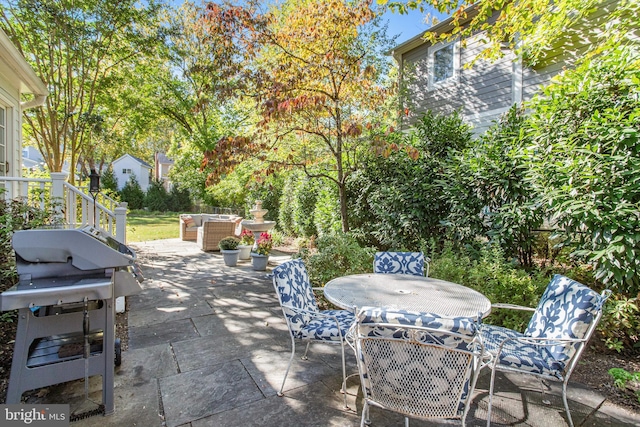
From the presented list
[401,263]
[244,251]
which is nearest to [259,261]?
[244,251]

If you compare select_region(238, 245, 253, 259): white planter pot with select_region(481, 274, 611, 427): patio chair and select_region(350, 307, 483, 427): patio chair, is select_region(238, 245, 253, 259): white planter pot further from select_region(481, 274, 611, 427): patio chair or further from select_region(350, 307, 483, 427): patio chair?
select_region(350, 307, 483, 427): patio chair

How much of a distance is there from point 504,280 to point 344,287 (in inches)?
80.2

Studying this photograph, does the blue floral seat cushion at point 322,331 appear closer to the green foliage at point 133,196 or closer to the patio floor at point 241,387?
the patio floor at point 241,387

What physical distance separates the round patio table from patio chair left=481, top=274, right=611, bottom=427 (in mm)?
303

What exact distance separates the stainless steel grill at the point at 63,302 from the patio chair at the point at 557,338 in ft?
8.26

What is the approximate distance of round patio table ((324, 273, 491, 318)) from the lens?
2.22 m

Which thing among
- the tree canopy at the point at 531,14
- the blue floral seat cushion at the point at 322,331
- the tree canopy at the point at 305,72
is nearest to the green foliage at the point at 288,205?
the tree canopy at the point at 305,72

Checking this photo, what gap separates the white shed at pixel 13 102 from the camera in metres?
4.82

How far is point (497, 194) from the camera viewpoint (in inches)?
162

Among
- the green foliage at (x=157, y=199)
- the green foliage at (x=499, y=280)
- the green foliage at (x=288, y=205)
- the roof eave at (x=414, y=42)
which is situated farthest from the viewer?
the green foliage at (x=157, y=199)

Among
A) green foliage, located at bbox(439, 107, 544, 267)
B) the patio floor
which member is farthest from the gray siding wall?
the patio floor

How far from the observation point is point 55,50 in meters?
7.83

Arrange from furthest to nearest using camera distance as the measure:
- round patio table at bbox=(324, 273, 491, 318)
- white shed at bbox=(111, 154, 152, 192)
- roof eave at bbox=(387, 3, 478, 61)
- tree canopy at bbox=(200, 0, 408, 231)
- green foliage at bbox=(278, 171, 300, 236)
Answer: white shed at bbox=(111, 154, 152, 192)
green foliage at bbox=(278, 171, 300, 236)
roof eave at bbox=(387, 3, 478, 61)
tree canopy at bbox=(200, 0, 408, 231)
round patio table at bbox=(324, 273, 491, 318)

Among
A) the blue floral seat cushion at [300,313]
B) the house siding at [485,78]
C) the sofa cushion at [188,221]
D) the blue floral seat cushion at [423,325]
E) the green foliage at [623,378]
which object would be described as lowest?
the green foliage at [623,378]
